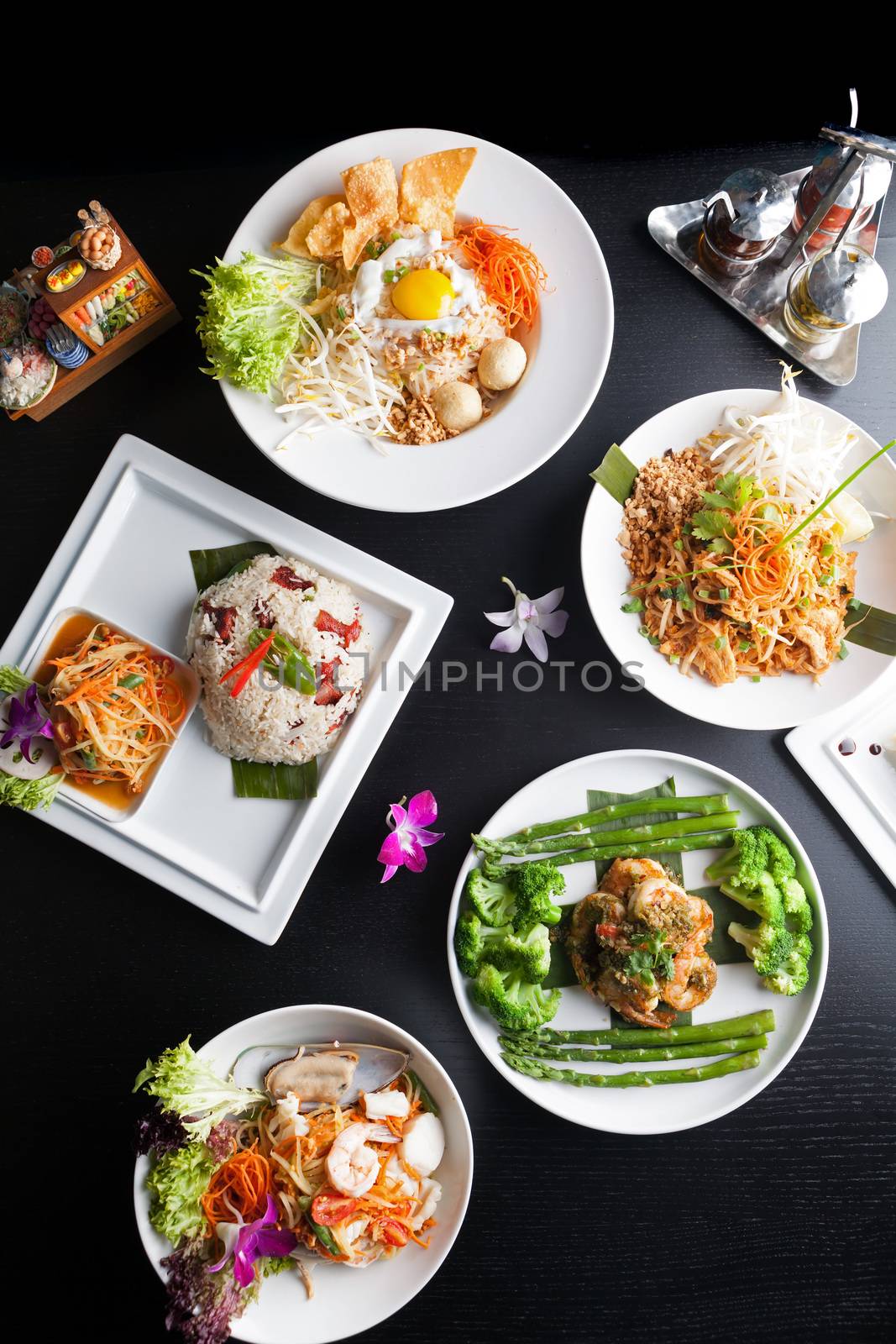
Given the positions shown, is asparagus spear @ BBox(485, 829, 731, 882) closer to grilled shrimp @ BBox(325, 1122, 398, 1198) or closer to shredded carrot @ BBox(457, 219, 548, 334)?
grilled shrimp @ BBox(325, 1122, 398, 1198)

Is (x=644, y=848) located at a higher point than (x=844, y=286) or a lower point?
lower

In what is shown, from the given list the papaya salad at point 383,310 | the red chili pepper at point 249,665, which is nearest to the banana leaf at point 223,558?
the red chili pepper at point 249,665

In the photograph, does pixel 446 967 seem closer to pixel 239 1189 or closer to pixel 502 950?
pixel 502 950

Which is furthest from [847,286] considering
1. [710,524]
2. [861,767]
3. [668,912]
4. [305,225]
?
[668,912]

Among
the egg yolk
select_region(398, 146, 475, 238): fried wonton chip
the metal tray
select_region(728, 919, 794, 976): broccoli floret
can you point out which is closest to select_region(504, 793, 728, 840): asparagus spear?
select_region(728, 919, 794, 976): broccoli floret

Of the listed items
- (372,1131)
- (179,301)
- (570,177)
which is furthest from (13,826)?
(570,177)

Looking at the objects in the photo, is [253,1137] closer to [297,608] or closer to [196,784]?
[196,784]
